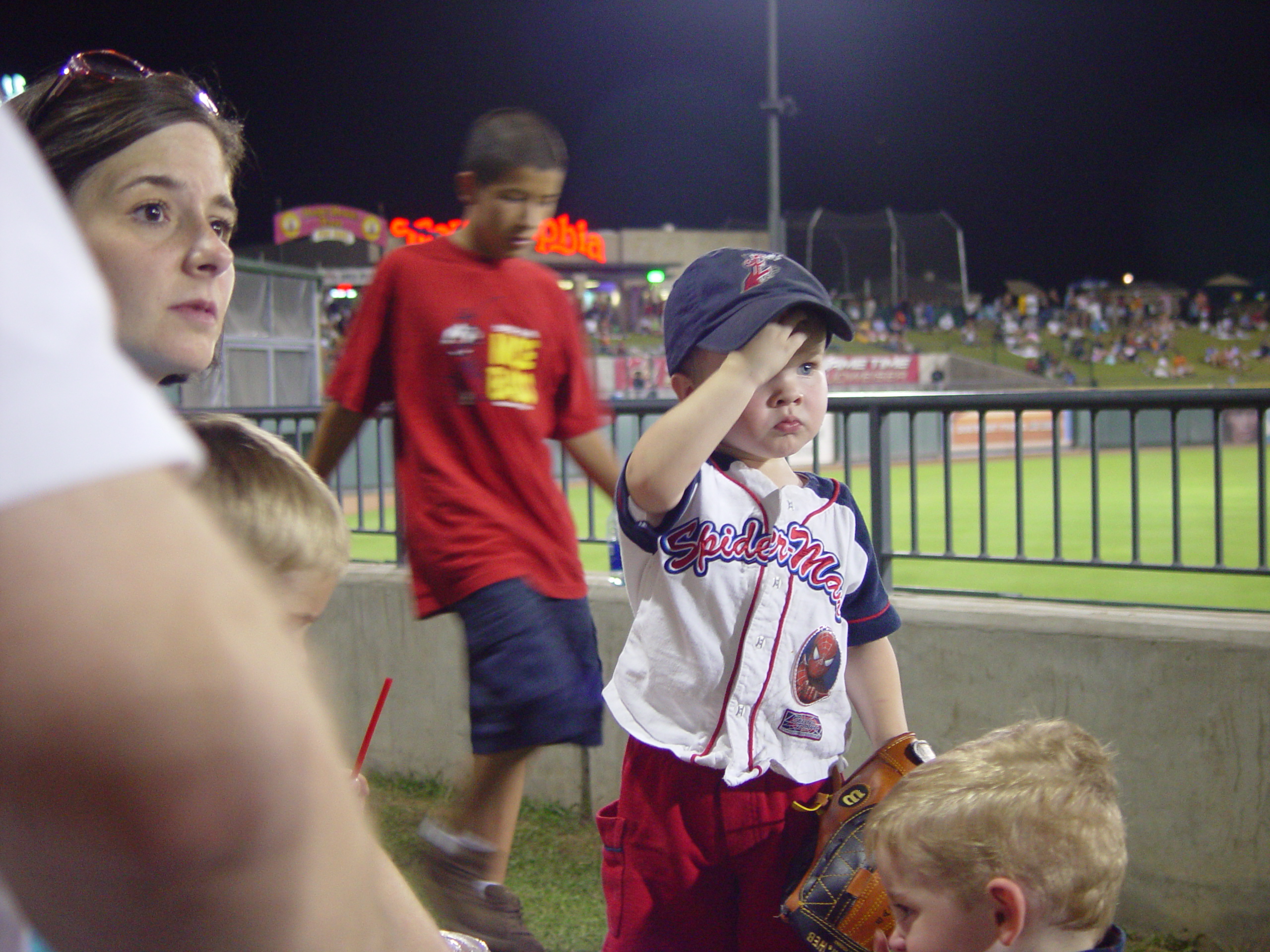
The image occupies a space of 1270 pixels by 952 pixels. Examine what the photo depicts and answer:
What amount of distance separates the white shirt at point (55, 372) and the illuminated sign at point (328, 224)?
39541mm

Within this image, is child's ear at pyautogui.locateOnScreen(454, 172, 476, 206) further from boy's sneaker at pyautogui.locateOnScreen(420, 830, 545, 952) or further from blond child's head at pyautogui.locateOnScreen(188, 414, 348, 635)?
blond child's head at pyautogui.locateOnScreen(188, 414, 348, 635)

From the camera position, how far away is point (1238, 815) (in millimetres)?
3033

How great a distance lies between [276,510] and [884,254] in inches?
2204

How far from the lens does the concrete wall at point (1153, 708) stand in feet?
9.91

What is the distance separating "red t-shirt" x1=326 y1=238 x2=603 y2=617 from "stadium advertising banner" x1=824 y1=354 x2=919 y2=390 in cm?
3230

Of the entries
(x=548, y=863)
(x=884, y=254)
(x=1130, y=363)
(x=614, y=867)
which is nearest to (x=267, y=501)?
(x=614, y=867)

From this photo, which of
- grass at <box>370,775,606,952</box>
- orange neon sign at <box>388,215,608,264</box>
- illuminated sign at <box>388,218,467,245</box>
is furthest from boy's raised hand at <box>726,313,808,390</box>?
orange neon sign at <box>388,215,608,264</box>

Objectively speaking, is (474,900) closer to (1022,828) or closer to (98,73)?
(1022,828)

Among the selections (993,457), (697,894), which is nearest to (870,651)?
(697,894)

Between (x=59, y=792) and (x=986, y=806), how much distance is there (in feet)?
4.67

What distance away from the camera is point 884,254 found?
178ft

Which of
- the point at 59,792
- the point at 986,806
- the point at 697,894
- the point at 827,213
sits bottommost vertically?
the point at 697,894

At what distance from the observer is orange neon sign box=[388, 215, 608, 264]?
156 feet

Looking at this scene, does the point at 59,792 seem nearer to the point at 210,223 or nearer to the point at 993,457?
the point at 210,223
